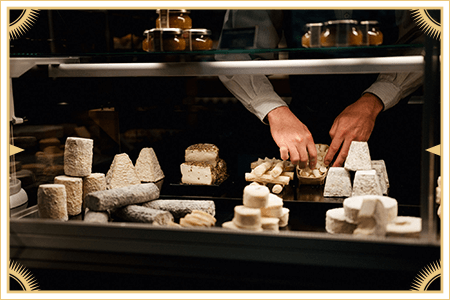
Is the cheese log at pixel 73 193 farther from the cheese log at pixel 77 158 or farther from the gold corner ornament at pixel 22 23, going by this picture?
the gold corner ornament at pixel 22 23

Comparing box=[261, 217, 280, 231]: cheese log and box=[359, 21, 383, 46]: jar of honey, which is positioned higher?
box=[359, 21, 383, 46]: jar of honey

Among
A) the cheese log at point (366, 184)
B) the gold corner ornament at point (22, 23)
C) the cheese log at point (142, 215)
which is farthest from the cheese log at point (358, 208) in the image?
the gold corner ornament at point (22, 23)

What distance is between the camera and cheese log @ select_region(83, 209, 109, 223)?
1625 mm

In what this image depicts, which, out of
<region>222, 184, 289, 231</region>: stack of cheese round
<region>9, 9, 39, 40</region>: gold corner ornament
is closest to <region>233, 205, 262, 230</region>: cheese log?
<region>222, 184, 289, 231</region>: stack of cheese round

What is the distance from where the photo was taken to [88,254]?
1548 mm

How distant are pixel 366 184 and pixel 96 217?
1.03 metres

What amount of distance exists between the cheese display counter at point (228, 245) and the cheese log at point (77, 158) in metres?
0.23

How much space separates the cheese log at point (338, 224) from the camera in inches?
58.2

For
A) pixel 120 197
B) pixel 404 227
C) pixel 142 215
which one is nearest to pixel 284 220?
pixel 404 227

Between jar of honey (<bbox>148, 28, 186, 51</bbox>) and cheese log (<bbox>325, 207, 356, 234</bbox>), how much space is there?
0.78 m

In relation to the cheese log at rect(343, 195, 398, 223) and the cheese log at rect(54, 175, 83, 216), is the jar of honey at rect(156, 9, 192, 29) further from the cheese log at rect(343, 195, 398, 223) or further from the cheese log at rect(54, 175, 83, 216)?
the cheese log at rect(343, 195, 398, 223)
